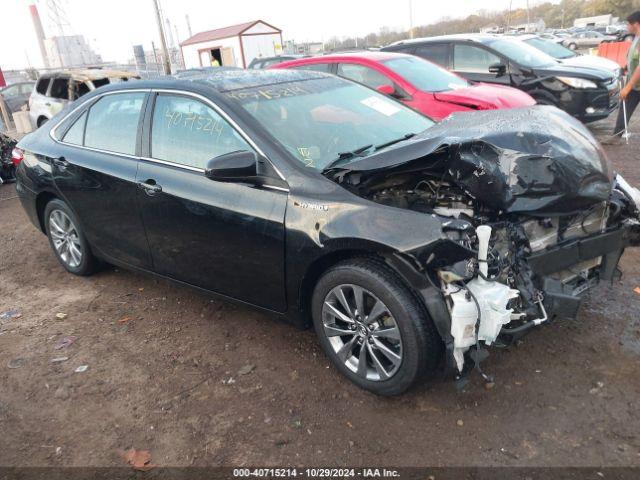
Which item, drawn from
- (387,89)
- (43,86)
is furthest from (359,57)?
(43,86)

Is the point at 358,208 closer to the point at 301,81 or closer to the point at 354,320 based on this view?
the point at 354,320

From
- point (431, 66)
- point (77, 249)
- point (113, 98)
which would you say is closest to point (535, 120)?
point (113, 98)

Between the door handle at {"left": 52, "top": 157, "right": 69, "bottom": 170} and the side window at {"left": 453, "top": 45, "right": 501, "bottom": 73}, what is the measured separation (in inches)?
270

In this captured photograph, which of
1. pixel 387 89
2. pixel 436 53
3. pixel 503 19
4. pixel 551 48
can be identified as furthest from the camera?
pixel 503 19

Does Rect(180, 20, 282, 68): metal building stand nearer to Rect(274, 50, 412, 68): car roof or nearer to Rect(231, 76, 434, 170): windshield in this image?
Rect(274, 50, 412, 68): car roof

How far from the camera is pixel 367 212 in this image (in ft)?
8.79

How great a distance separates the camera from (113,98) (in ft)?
13.2

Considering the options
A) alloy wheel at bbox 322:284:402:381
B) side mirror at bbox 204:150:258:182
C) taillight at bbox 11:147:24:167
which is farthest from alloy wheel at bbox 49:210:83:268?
alloy wheel at bbox 322:284:402:381

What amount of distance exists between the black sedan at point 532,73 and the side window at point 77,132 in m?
6.52

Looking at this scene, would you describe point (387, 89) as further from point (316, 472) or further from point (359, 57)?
point (316, 472)

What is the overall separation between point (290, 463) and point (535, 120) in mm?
2499

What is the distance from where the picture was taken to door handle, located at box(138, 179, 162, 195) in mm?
3485

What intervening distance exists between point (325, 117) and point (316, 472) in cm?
220

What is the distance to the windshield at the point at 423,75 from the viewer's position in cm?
671
